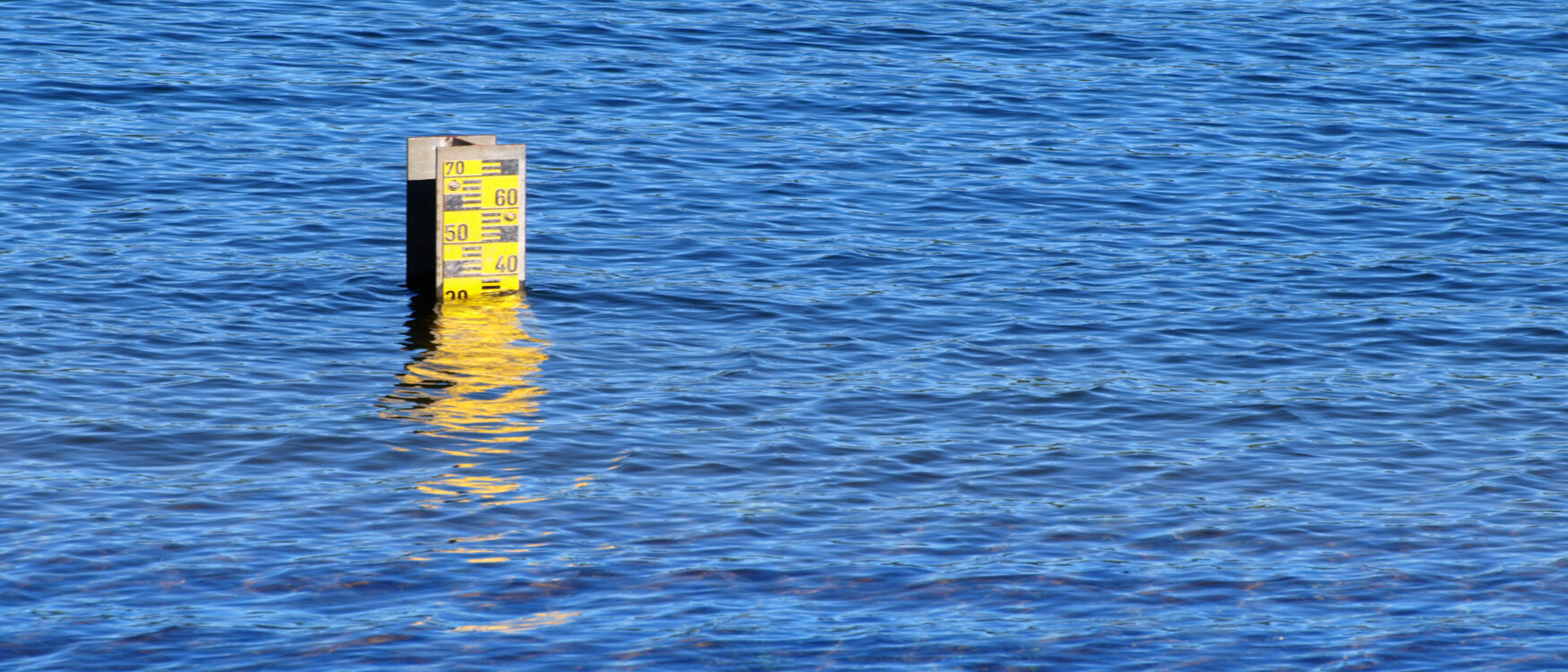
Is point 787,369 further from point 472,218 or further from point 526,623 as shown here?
point 526,623

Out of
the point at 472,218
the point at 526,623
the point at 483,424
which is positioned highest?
the point at 472,218

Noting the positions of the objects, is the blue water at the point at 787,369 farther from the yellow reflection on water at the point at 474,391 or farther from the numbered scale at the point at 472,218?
the numbered scale at the point at 472,218

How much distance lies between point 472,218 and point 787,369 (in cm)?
290

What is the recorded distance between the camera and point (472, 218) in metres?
13.9

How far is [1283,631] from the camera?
8.26 metres

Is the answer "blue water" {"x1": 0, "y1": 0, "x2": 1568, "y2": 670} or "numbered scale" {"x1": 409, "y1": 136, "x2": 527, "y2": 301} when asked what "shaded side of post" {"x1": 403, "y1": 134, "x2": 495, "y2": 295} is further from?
"blue water" {"x1": 0, "y1": 0, "x2": 1568, "y2": 670}

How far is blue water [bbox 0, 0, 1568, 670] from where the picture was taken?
838 centimetres

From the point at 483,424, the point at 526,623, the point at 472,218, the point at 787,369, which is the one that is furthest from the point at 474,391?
the point at 526,623

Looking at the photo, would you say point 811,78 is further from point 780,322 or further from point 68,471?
point 68,471

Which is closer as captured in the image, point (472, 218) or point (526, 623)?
point (526, 623)

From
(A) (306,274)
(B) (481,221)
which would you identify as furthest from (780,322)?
(A) (306,274)

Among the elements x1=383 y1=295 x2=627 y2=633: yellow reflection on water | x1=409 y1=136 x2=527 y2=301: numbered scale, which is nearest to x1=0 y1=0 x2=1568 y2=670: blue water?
x1=383 y1=295 x2=627 y2=633: yellow reflection on water

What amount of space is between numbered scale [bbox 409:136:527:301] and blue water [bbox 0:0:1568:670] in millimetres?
251

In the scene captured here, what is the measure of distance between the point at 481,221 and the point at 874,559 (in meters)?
5.93
